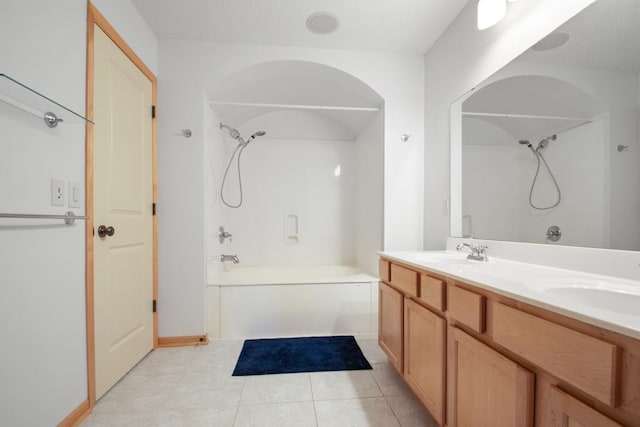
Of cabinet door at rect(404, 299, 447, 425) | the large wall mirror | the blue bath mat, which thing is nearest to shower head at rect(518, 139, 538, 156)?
the large wall mirror

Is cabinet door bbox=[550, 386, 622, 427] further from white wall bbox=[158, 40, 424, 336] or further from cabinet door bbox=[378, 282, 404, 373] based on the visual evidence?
white wall bbox=[158, 40, 424, 336]

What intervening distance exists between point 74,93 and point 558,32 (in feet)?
7.47

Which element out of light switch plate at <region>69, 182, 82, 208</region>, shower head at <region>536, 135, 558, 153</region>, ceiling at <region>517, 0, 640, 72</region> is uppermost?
ceiling at <region>517, 0, 640, 72</region>

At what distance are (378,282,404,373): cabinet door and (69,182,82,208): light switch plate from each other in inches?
67.9

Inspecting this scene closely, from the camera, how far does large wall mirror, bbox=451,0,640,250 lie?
94 centimetres

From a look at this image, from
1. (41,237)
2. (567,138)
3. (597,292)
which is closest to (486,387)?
(597,292)

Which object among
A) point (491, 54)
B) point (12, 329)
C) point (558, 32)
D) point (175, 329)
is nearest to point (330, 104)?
point (491, 54)

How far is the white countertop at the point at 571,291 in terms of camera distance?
0.53 metres

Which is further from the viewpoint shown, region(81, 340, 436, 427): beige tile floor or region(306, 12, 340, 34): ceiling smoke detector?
region(306, 12, 340, 34): ceiling smoke detector

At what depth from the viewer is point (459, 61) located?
179 cm

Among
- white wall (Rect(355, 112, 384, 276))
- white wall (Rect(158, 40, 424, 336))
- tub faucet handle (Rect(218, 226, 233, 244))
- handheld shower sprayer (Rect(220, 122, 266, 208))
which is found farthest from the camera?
handheld shower sprayer (Rect(220, 122, 266, 208))

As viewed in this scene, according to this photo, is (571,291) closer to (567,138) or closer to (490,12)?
(567,138)

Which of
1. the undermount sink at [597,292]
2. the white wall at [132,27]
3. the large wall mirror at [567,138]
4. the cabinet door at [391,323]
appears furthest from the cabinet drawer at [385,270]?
the white wall at [132,27]

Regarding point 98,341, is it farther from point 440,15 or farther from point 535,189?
point 440,15
